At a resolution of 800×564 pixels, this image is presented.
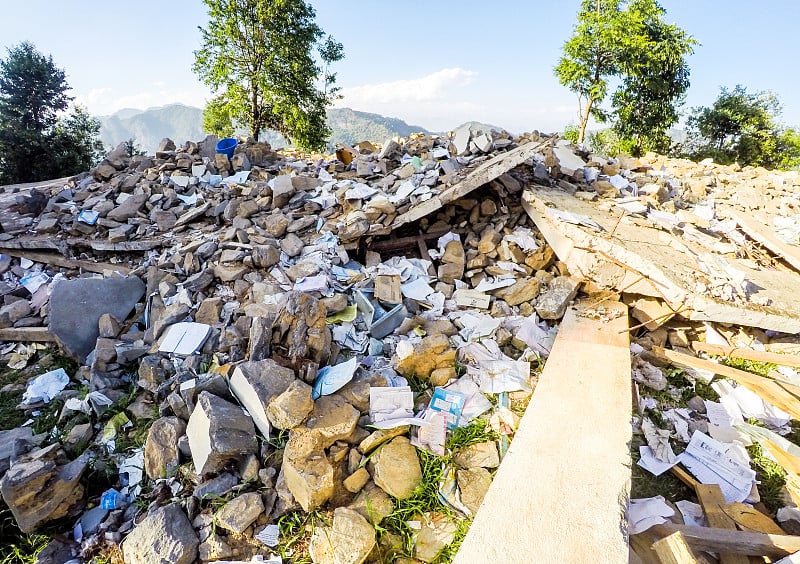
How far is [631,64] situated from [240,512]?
63.8 feet

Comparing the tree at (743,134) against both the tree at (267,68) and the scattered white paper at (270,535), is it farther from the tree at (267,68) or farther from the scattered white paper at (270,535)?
the scattered white paper at (270,535)

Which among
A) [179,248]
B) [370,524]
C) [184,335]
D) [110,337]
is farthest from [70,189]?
[370,524]

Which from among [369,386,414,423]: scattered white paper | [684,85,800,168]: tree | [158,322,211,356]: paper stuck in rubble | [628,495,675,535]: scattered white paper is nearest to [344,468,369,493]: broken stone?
[369,386,414,423]: scattered white paper

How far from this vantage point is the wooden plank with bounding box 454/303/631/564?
160 centimetres

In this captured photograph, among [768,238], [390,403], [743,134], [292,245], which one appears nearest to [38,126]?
[292,245]

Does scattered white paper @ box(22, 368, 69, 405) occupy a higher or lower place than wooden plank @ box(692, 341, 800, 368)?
lower

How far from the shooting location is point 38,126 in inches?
538

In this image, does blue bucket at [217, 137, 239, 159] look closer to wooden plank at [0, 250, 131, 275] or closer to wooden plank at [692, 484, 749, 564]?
wooden plank at [0, 250, 131, 275]

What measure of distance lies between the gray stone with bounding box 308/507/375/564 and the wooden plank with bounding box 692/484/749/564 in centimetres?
175

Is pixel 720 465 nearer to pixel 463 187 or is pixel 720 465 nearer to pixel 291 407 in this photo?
pixel 291 407

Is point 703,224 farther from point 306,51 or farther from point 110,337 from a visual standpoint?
point 306,51

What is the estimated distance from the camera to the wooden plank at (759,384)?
2.70m

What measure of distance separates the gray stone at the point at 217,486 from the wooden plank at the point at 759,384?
11.7 feet

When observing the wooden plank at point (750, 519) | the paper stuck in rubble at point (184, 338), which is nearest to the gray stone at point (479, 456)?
the wooden plank at point (750, 519)
